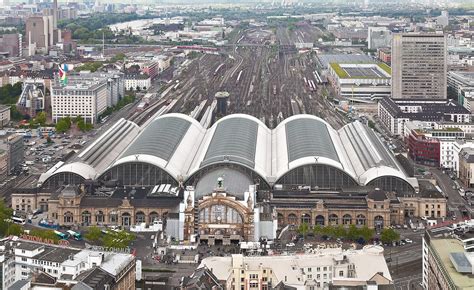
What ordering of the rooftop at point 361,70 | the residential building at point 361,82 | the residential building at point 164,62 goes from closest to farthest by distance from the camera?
the residential building at point 361,82
the rooftop at point 361,70
the residential building at point 164,62

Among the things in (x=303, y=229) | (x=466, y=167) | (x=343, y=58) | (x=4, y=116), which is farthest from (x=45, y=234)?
(x=343, y=58)

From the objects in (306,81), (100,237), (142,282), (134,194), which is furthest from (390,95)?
(142,282)

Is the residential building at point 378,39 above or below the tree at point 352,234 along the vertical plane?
above

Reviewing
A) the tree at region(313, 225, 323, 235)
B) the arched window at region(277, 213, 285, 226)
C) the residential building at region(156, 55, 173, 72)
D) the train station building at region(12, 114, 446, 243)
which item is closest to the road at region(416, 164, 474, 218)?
the train station building at region(12, 114, 446, 243)

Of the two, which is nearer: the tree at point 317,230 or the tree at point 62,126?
the tree at point 317,230

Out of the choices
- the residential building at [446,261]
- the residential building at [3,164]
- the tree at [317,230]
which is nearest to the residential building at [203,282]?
the residential building at [446,261]

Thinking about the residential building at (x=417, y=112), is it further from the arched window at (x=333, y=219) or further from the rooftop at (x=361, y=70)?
the arched window at (x=333, y=219)

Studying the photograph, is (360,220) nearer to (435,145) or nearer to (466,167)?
(466,167)
